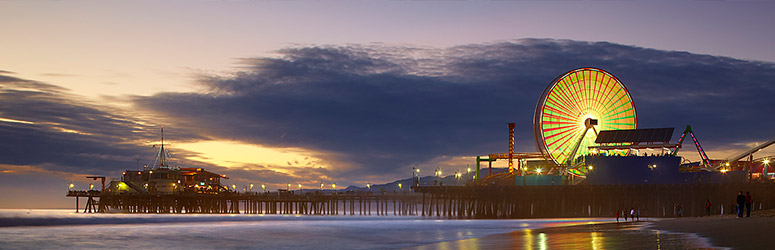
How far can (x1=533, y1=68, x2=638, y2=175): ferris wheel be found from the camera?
311 ft

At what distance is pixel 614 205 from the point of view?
268 feet

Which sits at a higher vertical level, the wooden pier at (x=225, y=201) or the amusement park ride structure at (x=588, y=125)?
the amusement park ride structure at (x=588, y=125)

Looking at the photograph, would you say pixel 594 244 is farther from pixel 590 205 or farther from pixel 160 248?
pixel 590 205

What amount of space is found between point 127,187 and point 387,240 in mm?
102275

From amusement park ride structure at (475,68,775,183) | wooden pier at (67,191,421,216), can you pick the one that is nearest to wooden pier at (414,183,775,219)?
amusement park ride structure at (475,68,775,183)

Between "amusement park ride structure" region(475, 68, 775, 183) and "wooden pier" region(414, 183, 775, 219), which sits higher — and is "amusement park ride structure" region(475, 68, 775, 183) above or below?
above

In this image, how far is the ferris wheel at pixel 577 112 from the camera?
94875 mm

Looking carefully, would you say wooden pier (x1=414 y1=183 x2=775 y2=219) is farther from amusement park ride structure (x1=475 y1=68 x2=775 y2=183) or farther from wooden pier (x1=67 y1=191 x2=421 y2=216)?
wooden pier (x1=67 y1=191 x2=421 y2=216)

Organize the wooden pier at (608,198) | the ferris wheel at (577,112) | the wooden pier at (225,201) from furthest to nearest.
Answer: the wooden pier at (225,201)
the ferris wheel at (577,112)
the wooden pier at (608,198)

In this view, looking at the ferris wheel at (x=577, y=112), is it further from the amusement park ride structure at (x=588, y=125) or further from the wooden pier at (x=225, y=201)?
the wooden pier at (x=225, y=201)

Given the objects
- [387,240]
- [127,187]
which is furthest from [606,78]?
[127,187]

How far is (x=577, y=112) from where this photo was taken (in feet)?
320

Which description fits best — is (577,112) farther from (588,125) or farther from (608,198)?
(608,198)

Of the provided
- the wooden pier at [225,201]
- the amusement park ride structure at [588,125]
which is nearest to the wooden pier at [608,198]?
the amusement park ride structure at [588,125]
